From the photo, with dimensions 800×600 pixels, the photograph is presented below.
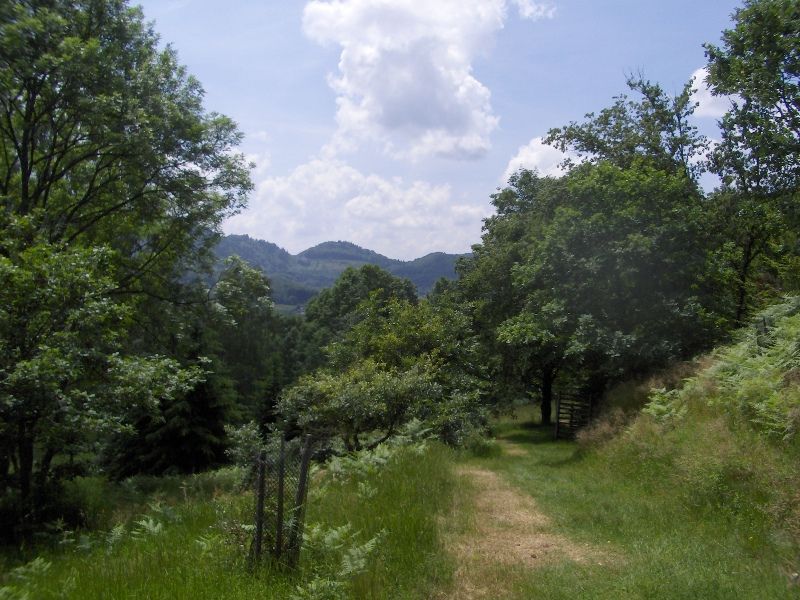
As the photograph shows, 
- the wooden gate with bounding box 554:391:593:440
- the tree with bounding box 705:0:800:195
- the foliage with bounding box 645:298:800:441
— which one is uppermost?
the tree with bounding box 705:0:800:195

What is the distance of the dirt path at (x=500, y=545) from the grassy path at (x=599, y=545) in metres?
0.01

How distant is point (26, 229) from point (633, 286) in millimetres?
13600

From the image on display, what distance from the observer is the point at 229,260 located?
18.2 meters

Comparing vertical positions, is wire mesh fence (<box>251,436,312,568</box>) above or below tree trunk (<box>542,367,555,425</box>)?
above

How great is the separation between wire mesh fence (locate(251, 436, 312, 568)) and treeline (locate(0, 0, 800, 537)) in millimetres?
5357

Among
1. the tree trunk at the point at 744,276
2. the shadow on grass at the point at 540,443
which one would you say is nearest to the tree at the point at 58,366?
the shadow on grass at the point at 540,443

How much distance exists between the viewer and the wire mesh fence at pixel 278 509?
5203 millimetres

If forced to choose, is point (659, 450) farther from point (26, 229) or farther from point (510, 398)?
point (510, 398)

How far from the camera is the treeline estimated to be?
10484 mm

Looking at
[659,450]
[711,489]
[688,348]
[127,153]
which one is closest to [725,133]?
[688,348]

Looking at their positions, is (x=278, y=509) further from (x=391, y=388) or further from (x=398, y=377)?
(x=398, y=377)

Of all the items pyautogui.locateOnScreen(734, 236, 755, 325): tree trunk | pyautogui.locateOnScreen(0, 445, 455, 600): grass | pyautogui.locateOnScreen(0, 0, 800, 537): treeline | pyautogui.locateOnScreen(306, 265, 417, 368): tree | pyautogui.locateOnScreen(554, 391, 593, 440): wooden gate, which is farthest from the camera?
pyautogui.locateOnScreen(306, 265, 417, 368): tree

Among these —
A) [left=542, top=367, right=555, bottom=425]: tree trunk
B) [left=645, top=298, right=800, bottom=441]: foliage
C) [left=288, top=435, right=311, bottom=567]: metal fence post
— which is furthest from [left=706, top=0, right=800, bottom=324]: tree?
[left=288, top=435, right=311, bottom=567]: metal fence post

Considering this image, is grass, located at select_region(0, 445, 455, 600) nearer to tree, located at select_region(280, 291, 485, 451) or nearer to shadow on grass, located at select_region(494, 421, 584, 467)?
tree, located at select_region(280, 291, 485, 451)
